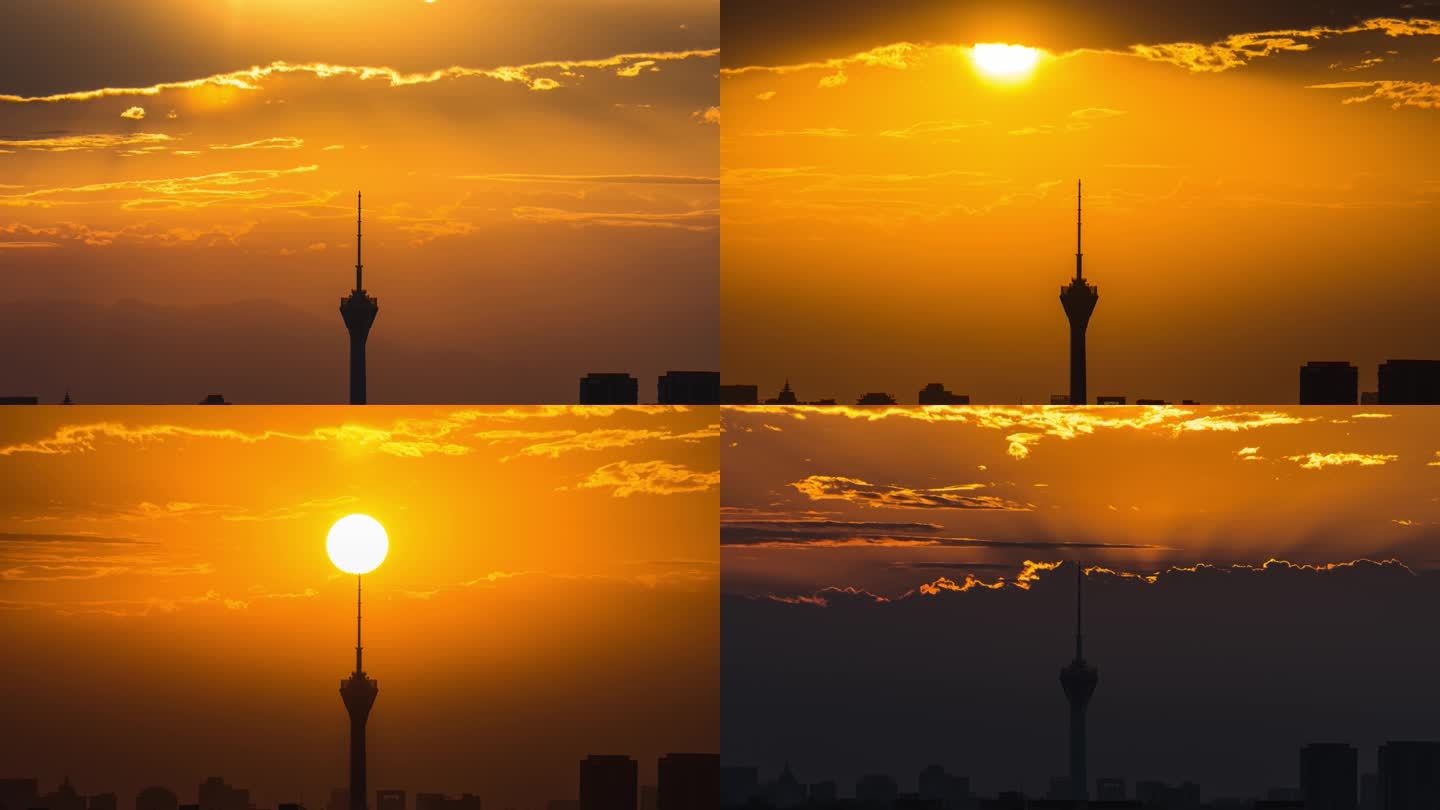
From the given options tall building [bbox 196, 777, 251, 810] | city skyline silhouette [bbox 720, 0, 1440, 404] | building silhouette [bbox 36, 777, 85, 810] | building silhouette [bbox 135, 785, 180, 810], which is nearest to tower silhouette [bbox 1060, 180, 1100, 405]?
city skyline silhouette [bbox 720, 0, 1440, 404]

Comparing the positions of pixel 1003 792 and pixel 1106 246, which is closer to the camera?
pixel 1106 246

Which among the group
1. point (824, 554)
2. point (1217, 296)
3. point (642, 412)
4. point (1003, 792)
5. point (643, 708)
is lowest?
point (1003, 792)

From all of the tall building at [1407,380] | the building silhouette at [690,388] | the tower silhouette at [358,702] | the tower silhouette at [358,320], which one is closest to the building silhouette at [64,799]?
the tower silhouette at [358,702]

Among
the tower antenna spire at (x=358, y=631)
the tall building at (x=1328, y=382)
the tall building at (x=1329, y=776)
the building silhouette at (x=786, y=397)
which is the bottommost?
the tall building at (x=1329, y=776)

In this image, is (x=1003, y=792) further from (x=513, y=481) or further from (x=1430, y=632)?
(x=513, y=481)

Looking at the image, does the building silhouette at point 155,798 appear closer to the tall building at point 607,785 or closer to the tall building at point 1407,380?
the tall building at point 607,785

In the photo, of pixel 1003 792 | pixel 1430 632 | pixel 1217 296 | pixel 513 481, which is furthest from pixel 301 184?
pixel 1430 632

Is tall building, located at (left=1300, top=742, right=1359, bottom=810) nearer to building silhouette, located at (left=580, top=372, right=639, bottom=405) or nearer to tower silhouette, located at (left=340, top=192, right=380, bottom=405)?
building silhouette, located at (left=580, top=372, right=639, bottom=405)
